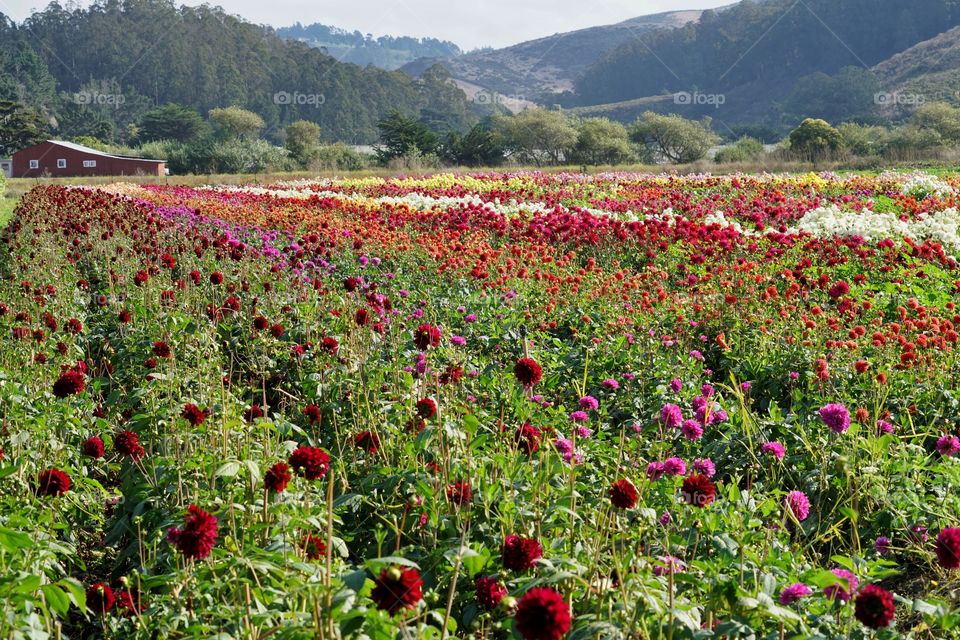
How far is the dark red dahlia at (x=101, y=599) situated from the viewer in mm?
1999

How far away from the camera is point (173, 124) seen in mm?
81125

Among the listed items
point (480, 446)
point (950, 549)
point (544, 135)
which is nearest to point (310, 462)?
point (480, 446)

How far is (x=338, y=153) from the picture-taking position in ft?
164

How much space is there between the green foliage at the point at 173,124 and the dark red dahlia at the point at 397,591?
285 feet

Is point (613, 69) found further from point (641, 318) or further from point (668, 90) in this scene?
point (641, 318)

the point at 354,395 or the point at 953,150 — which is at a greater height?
the point at 953,150

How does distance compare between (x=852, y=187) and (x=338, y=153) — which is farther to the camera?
(x=338, y=153)

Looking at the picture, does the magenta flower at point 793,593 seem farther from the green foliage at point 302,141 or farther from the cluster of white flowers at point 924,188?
the green foliage at point 302,141

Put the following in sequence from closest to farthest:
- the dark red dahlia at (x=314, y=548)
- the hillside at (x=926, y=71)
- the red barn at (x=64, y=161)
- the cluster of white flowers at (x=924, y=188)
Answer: the dark red dahlia at (x=314, y=548) → the cluster of white flowers at (x=924, y=188) → the red barn at (x=64, y=161) → the hillside at (x=926, y=71)

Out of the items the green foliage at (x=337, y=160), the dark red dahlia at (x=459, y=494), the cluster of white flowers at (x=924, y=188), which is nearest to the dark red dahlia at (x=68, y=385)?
the dark red dahlia at (x=459, y=494)

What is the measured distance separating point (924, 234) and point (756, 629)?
8903 millimetres

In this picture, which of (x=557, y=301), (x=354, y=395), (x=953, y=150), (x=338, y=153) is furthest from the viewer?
(x=338, y=153)

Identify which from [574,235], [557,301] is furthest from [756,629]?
[574,235]

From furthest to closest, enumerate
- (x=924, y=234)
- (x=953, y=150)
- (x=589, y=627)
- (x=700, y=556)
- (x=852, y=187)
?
(x=953, y=150), (x=852, y=187), (x=924, y=234), (x=700, y=556), (x=589, y=627)
